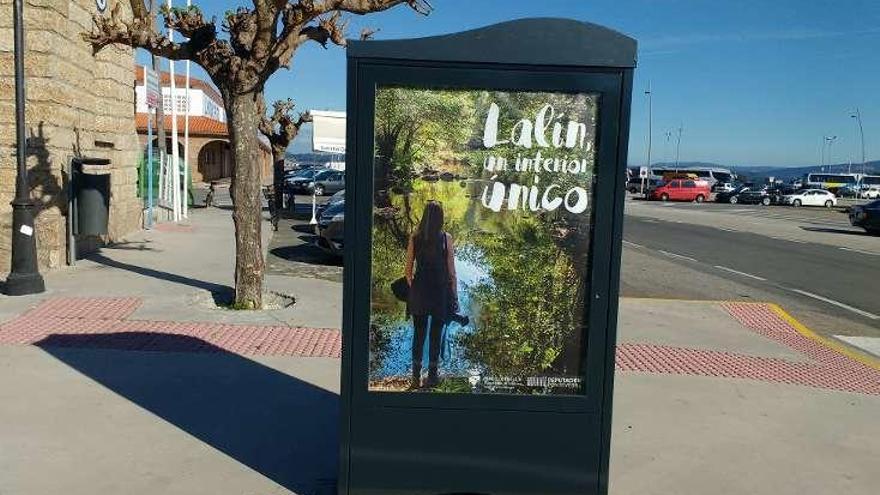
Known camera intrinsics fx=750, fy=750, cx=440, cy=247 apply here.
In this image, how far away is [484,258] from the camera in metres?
3.67

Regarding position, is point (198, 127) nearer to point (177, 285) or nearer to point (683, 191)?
point (683, 191)

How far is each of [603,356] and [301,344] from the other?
14.1ft

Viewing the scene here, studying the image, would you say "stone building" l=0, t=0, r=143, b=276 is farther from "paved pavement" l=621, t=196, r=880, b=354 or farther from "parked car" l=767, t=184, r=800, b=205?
"parked car" l=767, t=184, r=800, b=205

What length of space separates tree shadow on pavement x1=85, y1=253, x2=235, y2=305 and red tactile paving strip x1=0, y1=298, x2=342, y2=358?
1.30 meters

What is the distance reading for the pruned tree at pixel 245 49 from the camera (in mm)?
8242

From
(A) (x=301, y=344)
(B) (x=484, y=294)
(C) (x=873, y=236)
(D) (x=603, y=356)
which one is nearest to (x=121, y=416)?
(A) (x=301, y=344)

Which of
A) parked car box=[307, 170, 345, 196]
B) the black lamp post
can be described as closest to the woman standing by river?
the black lamp post

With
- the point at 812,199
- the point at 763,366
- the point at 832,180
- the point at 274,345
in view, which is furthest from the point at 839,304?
the point at 832,180

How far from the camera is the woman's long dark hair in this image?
3621mm

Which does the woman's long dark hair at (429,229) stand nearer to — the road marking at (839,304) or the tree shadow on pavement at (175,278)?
the tree shadow on pavement at (175,278)

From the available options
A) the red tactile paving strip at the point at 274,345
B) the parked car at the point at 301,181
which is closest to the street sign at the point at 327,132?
the parked car at the point at 301,181

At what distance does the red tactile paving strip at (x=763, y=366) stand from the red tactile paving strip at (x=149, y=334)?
9.98ft

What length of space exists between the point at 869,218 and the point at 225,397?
1086 inches

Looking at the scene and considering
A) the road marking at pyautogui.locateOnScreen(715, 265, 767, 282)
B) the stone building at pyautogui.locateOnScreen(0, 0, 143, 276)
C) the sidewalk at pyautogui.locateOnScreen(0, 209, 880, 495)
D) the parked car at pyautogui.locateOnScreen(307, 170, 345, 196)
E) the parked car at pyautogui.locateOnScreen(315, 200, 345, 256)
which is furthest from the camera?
the parked car at pyautogui.locateOnScreen(307, 170, 345, 196)
